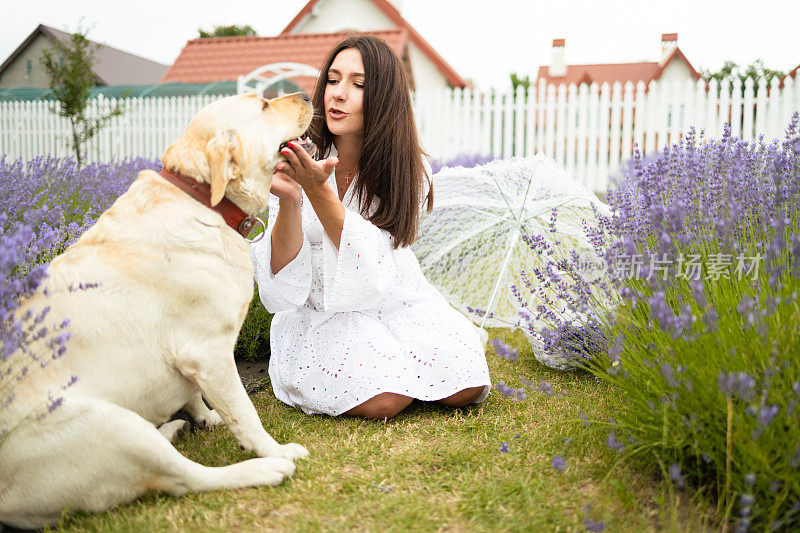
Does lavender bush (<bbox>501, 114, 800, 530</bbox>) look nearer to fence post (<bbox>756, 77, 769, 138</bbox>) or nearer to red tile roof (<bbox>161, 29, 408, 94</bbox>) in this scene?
fence post (<bbox>756, 77, 769, 138</bbox>)

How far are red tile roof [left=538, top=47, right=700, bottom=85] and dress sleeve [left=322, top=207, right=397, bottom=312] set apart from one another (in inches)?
1178

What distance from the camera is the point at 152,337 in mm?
2037

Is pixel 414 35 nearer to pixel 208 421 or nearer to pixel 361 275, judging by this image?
pixel 361 275

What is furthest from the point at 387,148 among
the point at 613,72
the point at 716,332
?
the point at 613,72

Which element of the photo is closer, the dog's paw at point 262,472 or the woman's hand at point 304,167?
the dog's paw at point 262,472

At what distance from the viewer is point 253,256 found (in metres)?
3.12

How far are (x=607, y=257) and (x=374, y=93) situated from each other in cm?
143

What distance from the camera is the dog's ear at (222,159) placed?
2047 mm

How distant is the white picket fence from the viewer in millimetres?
11023

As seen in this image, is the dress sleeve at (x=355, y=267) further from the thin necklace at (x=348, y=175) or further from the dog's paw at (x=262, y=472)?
A: the dog's paw at (x=262, y=472)

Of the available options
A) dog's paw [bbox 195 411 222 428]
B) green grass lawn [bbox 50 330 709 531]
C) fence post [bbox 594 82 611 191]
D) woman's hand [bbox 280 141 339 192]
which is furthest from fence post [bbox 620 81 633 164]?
dog's paw [bbox 195 411 222 428]

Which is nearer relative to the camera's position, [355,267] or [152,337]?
[152,337]

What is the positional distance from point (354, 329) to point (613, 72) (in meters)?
35.3

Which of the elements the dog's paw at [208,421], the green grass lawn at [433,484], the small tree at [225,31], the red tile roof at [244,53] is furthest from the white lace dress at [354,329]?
the small tree at [225,31]
